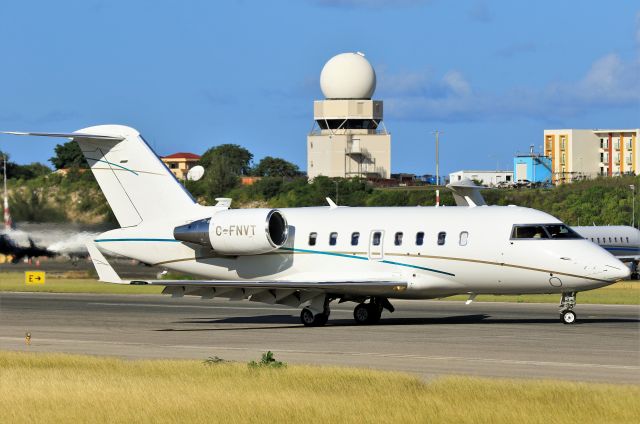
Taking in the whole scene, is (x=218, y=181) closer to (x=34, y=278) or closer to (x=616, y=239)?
(x=616, y=239)

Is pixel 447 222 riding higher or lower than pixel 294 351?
higher

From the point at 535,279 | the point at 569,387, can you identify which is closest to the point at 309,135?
the point at 535,279

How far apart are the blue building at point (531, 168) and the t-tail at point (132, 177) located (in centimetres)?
11380

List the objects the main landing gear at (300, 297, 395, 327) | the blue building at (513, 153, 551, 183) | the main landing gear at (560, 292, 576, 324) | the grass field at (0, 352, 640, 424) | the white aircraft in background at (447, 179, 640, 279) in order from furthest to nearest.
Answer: the blue building at (513, 153, 551, 183), the white aircraft in background at (447, 179, 640, 279), the main landing gear at (300, 297, 395, 327), the main landing gear at (560, 292, 576, 324), the grass field at (0, 352, 640, 424)

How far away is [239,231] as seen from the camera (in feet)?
118

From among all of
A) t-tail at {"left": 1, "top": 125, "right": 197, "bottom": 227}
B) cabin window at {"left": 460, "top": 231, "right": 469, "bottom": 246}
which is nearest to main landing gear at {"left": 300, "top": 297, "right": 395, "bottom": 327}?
cabin window at {"left": 460, "top": 231, "right": 469, "bottom": 246}

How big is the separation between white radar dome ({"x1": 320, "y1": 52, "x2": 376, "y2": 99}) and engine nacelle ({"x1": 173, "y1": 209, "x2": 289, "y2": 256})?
89614 mm

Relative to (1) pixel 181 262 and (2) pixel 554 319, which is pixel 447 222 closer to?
(2) pixel 554 319

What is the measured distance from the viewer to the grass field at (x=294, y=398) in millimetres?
17062

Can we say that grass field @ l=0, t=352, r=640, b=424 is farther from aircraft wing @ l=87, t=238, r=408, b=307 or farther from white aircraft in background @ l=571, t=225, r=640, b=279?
white aircraft in background @ l=571, t=225, r=640, b=279

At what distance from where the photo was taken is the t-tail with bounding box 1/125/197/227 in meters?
37.7

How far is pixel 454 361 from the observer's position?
24.9 metres

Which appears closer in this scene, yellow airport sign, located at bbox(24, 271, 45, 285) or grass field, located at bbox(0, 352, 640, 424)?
grass field, located at bbox(0, 352, 640, 424)

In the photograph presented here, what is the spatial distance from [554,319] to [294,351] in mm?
11973
